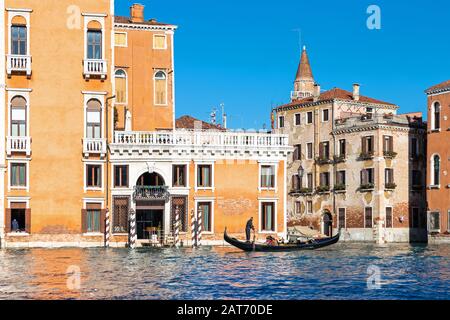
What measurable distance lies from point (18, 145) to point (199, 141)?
6263mm

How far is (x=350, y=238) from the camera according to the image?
144ft

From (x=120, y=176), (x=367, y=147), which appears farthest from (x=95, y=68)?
(x=367, y=147)

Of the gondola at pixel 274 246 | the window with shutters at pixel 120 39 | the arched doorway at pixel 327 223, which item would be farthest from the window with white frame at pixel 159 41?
the arched doorway at pixel 327 223

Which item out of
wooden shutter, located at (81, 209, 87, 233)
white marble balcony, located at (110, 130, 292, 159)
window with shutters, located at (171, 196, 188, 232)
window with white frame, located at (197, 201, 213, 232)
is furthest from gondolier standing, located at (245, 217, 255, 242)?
wooden shutter, located at (81, 209, 87, 233)

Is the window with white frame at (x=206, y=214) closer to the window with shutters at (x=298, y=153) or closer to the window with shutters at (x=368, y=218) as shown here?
the window with shutters at (x=368, y=218)

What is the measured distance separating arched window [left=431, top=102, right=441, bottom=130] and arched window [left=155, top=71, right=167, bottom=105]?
13.3 metres

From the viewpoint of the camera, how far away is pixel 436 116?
1622 inches

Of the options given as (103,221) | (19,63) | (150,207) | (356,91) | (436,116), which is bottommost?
(103,221)

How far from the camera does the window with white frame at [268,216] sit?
107ft

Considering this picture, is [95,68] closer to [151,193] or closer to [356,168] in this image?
[151,193]

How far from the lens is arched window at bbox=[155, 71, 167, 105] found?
34750 mm

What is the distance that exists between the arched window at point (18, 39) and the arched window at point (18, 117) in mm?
1620

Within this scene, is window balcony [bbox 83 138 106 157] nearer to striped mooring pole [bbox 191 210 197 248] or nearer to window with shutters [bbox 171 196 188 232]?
window with shutters [bbox 171 196 188 232]
